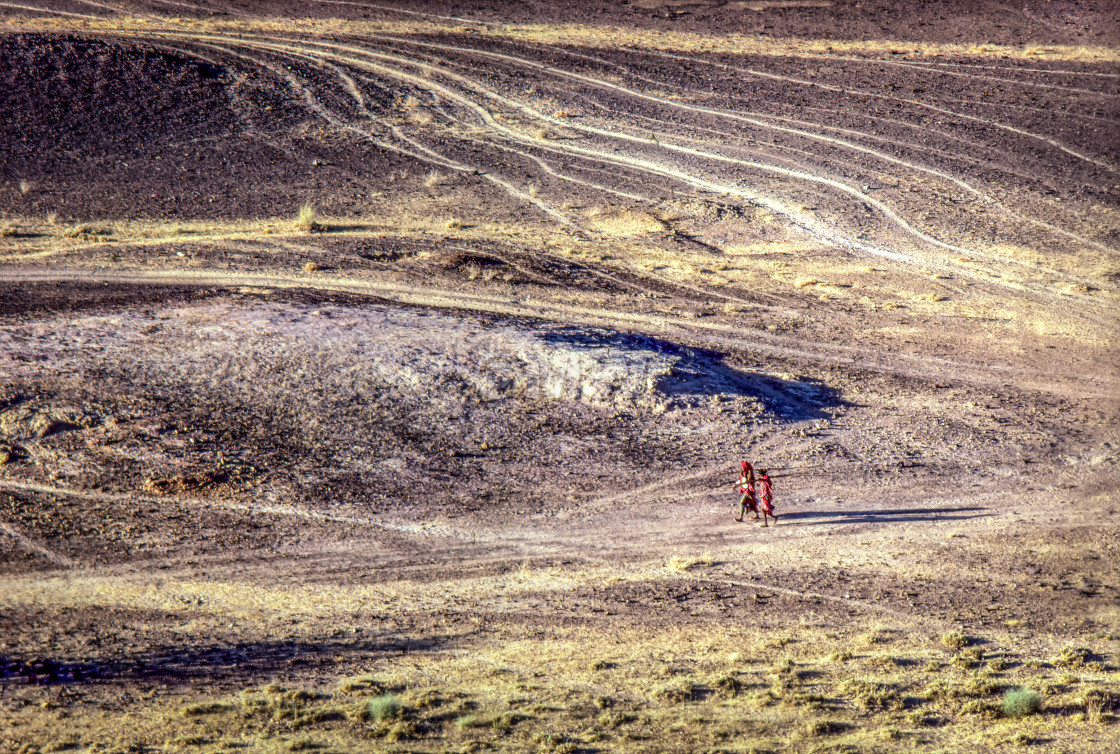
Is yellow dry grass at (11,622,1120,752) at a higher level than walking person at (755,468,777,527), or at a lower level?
lower

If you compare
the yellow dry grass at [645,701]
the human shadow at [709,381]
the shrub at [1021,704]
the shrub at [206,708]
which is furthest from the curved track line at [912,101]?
the shrub at [206,708]

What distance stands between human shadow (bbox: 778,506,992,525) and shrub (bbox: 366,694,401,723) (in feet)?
23.0

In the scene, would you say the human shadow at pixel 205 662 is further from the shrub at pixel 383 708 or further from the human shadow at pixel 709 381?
the human shadow at pixel 709 381

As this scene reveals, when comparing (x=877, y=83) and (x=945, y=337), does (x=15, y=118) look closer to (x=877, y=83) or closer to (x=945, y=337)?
(x=945, y=337)

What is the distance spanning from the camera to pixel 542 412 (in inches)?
689

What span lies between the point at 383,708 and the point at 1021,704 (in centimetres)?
670

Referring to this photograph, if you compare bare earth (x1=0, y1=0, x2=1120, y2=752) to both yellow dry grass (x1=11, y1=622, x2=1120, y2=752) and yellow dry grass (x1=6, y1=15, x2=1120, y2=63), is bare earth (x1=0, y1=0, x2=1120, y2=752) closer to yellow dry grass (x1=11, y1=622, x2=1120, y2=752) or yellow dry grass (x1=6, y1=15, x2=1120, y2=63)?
yellow dry grass (x1=11, y1=622, x2=1120, y2=752)

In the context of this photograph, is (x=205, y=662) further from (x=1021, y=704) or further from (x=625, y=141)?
(x=625, y=141)

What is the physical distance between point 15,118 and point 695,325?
23139mm

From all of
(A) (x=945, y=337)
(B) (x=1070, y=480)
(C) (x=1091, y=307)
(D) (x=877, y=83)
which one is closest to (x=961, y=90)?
(D) (x=877, y=83)

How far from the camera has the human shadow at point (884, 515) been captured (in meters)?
15.0

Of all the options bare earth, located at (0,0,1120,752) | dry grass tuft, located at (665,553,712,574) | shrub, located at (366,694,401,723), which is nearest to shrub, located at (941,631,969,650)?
bare earth, located at (0,0,1120,752)

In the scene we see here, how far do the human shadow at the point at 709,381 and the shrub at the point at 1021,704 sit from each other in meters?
7.84

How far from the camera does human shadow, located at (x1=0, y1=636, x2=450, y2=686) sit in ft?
34.6
